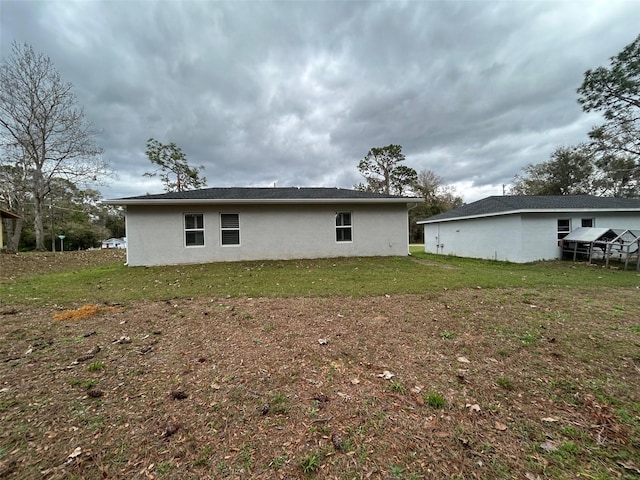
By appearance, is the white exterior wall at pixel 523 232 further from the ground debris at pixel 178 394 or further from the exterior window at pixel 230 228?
the ground debris at pixel 178 394

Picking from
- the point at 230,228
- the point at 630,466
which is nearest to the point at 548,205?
the point at 630,466

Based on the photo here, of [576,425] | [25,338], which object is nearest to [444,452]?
[576,425]

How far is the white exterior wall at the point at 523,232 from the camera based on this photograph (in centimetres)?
1163

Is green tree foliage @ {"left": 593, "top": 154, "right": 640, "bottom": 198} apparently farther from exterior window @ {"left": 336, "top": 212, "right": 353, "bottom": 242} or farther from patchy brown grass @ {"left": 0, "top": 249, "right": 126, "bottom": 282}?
patchy brown grass @ {"left": 0, "top": 249, "right": 126, "bottom": 282}

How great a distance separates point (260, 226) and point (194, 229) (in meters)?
2.56

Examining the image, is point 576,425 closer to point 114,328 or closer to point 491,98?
point 114,328

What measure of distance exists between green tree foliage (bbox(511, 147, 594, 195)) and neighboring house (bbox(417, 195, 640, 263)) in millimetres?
17488

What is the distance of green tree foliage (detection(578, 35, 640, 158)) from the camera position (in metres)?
13.8

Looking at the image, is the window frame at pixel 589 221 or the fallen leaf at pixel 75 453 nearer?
the fallen leaf at pixel 75 453

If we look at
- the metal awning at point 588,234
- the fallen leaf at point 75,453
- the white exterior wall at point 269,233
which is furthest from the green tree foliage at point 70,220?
the metal awning at point 588,234

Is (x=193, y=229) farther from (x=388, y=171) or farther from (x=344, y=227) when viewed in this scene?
(x=388, y=171)

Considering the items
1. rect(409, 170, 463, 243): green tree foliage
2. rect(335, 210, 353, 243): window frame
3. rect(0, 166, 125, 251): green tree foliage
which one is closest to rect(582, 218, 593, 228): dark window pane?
rect(335, 210, 353, 243): window frame

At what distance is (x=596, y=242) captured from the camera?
1070 centimetres

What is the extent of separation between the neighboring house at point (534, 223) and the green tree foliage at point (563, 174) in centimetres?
1749
